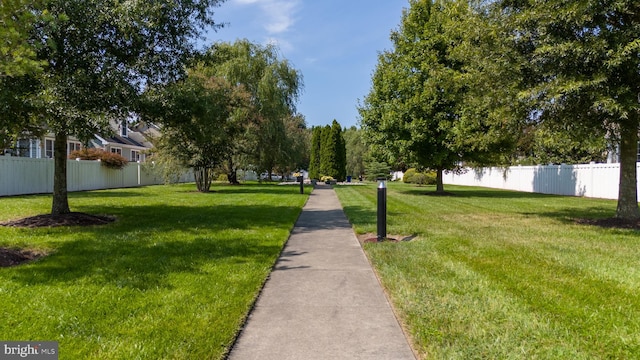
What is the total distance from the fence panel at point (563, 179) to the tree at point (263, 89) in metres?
17.1

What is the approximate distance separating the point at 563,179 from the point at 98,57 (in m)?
23.9

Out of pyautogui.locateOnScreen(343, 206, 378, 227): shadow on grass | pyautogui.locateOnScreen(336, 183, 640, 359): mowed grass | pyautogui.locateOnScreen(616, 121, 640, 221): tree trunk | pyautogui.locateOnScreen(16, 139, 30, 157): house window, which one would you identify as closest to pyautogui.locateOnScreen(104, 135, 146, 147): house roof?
pyautogui.locateOnScreen(16, 139, 30, 157): house window

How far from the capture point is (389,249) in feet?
24.6

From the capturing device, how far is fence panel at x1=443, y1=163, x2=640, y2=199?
20203 mm

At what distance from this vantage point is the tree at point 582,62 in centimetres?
845

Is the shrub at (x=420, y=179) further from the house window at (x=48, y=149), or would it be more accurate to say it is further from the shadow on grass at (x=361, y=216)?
the house window at (x=48, y=149)

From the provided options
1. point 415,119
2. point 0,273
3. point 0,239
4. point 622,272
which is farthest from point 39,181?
point 622,272

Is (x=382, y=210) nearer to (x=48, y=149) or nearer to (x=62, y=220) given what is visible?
(x=62, y=220)

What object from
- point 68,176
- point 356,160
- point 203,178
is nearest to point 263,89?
point 203,178

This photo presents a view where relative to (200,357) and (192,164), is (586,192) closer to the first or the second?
(192,164)

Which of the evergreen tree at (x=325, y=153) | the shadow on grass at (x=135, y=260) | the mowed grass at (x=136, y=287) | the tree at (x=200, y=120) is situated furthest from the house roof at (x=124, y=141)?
the shadow on grass at (x=135, y=260)

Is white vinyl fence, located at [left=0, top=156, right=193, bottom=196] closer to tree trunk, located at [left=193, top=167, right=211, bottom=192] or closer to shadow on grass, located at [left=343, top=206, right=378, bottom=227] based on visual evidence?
tree trunk, located at [left=193, top=167, right=211, bottom=192]

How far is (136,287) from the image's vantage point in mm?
5016

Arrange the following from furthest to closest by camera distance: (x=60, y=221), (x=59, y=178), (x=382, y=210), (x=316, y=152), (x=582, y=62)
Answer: (x=316, y=152) → (x=59, y=178) → (x=60, y=221) → (x=582, y=62) → (x=382, y=210)
